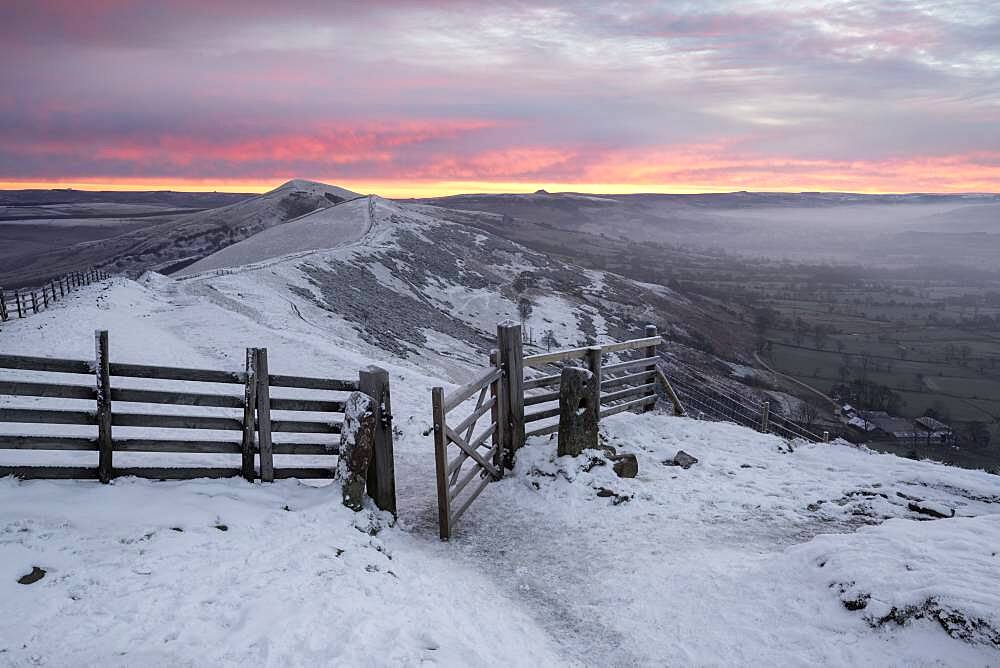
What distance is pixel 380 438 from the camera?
7168mm

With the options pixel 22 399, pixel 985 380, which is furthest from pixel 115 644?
pixel 985 380

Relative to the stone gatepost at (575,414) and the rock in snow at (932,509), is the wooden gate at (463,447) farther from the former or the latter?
the rock in snow at (932,509)

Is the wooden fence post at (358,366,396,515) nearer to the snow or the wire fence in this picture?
the wire fence

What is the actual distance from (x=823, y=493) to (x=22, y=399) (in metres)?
14.1

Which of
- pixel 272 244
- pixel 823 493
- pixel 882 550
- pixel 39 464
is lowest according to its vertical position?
pixel 823 493

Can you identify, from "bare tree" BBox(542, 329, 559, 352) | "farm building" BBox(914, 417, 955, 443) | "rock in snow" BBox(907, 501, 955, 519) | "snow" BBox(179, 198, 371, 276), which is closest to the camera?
"rock in snow" BBox(907, 501, 955, 519)

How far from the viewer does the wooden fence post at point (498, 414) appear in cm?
908

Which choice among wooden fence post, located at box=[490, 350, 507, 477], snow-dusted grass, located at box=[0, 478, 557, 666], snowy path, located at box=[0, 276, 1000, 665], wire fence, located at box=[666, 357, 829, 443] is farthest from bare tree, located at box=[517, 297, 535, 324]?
snow-dusted grass, located at box=[0, 478, 557, 666]

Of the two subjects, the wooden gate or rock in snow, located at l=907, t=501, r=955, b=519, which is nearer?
the wooden gate

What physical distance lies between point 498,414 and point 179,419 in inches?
171

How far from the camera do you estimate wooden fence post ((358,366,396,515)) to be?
23.4 feet

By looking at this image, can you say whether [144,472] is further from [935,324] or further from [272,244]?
[935,324]

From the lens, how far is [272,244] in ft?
172

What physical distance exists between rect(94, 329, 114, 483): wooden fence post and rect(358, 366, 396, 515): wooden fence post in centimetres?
261
